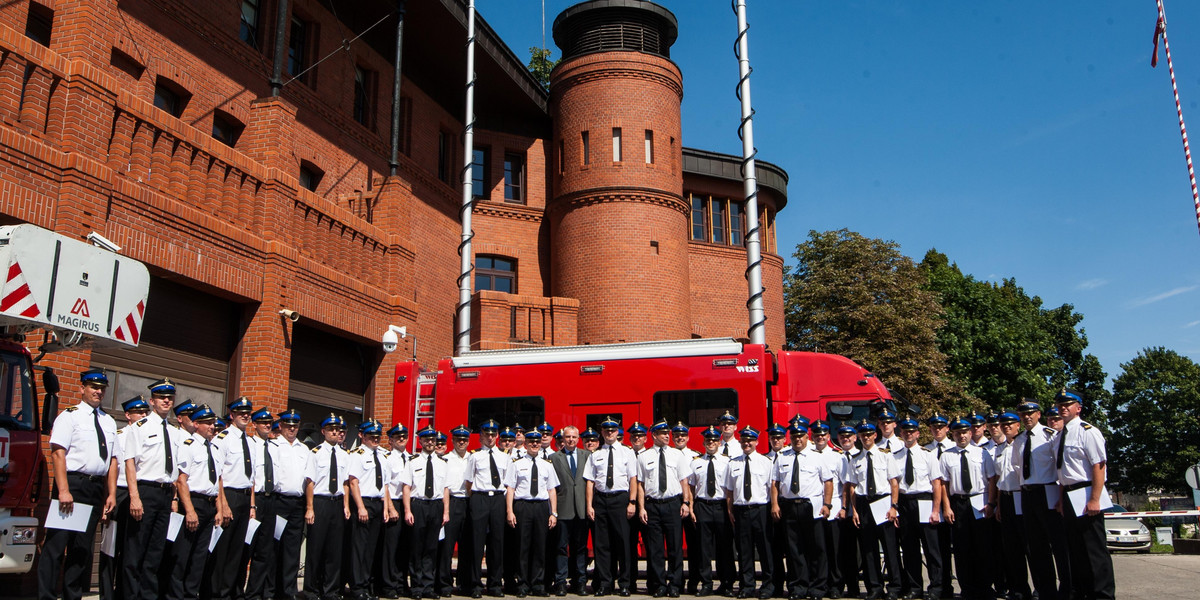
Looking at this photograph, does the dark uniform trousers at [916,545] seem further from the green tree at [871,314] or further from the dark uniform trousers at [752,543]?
the green tree at [871,314]

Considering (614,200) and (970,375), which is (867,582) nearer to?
(614,200)

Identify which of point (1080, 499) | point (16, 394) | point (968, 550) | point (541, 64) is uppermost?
point (541, 64)

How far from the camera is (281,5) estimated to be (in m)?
16.0

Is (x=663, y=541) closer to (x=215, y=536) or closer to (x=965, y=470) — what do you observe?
(x=965, y=470)

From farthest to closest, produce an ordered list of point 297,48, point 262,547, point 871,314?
point 871,314
point 297,48
point 262,547

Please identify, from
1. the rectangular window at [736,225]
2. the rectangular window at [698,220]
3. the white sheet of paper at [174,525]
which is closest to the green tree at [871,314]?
the rectangular window at [736,225]

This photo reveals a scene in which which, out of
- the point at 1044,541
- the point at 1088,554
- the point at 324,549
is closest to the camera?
the point at 1088,554

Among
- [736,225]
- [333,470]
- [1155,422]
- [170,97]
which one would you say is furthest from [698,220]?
[1155,422]

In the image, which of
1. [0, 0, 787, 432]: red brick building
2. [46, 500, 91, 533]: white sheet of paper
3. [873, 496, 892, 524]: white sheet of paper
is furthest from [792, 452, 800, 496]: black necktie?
[0, 0, 787, 432]: red brick building

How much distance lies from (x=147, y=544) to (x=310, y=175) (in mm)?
11681

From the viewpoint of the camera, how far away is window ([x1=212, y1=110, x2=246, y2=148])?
52.9 ft

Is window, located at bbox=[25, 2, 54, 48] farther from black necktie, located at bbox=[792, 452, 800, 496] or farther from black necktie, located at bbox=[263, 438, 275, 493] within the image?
black necktie, located at bbox=[792, 452, 800, 496]

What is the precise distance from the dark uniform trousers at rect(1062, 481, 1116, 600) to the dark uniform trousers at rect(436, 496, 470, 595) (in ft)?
20.7

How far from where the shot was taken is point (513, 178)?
86.3 feet
